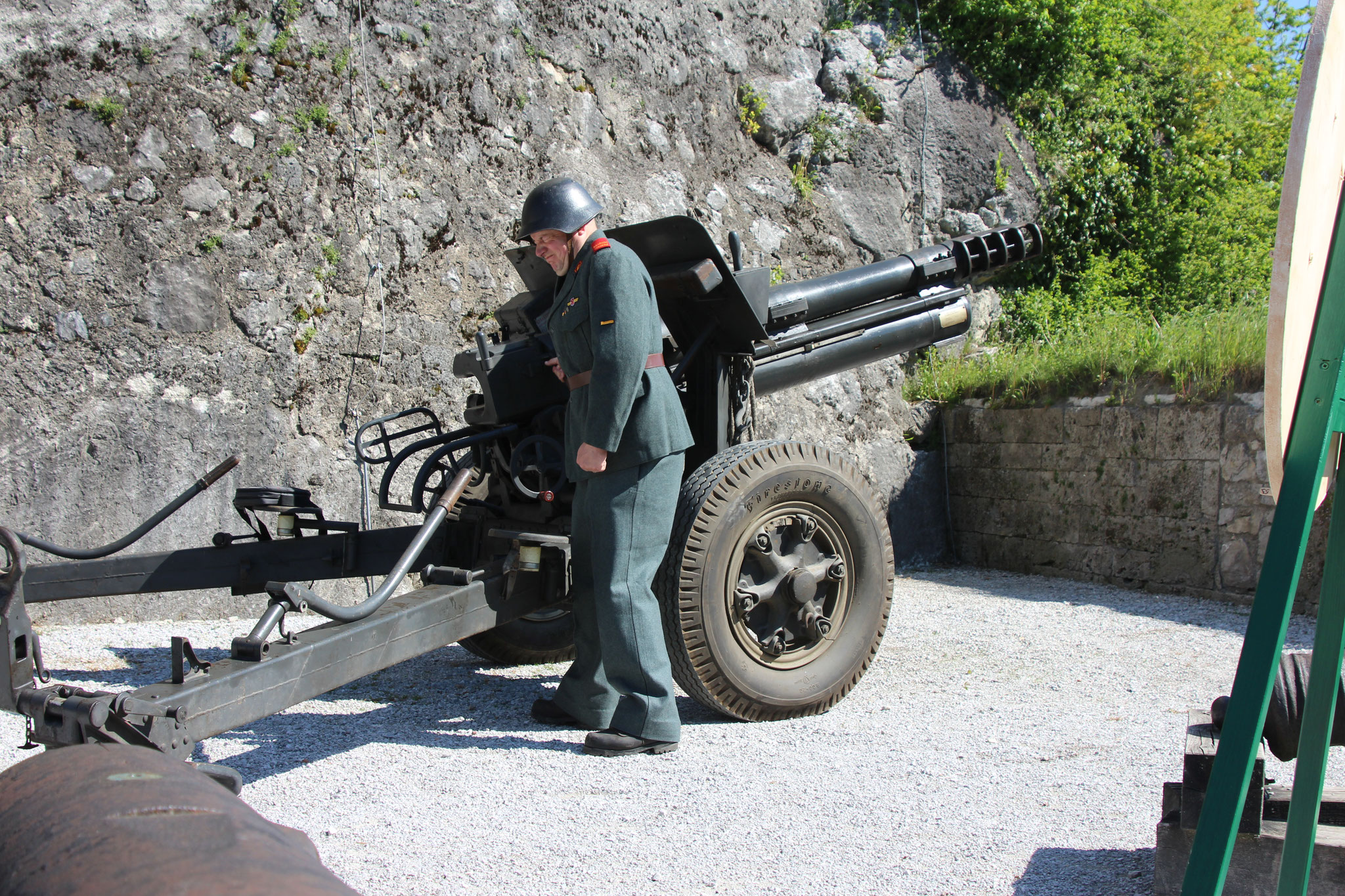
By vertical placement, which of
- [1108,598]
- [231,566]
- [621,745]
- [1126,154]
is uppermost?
[1126,154]

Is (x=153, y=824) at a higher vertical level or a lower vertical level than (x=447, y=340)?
lower

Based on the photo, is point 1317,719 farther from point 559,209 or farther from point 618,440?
point 559,209

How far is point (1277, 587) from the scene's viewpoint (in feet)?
3.48

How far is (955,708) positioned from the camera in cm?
349

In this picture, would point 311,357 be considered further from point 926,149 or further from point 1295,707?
point 926,149

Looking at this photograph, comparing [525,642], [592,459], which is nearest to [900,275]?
[592,459]

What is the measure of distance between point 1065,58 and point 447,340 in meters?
6.18

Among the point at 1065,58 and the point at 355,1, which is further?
the point at 1065,58

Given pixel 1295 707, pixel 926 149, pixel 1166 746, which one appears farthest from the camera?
pixel 926 149

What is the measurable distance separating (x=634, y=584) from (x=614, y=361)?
64 centimetres

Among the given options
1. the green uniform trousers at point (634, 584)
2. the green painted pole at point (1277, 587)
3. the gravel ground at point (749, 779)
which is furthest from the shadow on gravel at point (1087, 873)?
the green uniform trousers at point (634, 584)

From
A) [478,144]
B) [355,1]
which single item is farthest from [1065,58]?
[355,1]

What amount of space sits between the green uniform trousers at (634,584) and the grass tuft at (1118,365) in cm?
391

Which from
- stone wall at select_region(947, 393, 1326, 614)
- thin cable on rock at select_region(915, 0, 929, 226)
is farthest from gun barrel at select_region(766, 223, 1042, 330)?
thin cable on rock at select_region(915, 0, 929, 226)
